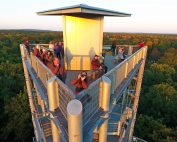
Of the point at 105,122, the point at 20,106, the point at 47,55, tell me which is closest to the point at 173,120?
the point at 20,106

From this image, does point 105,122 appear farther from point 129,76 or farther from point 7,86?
point 7,86

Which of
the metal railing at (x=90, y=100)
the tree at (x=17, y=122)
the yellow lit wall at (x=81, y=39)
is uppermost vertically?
the yellow lit wall at (x=81, y=39)

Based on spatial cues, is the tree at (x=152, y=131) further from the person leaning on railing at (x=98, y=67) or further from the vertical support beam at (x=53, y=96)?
the vertical support beam at (x=53, y=96)

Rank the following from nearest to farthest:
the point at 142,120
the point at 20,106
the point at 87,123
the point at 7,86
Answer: the point at 87,123
the point at 142,120
the point at 20,106
the point at 7,86

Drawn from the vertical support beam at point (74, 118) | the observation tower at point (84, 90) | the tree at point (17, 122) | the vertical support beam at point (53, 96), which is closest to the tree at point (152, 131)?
the observation tower at point (84, 90)

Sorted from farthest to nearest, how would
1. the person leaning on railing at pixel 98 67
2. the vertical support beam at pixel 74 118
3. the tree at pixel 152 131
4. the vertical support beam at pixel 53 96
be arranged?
the tree at pixel 152 131 → the person leaning on railing at pixel 98 67 → the vertical support beam at pixel 53 96 → the vertical support beam at pixel 74 118

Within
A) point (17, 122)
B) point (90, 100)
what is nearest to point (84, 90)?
point (90, 100)

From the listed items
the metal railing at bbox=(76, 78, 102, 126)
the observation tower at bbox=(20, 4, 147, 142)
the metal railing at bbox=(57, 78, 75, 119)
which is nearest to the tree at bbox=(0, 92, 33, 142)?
the observation tower at bbox=(20, 4, 147, 142)

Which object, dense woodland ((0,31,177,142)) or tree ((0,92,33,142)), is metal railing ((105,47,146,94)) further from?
tree ((0,92,33,142))
